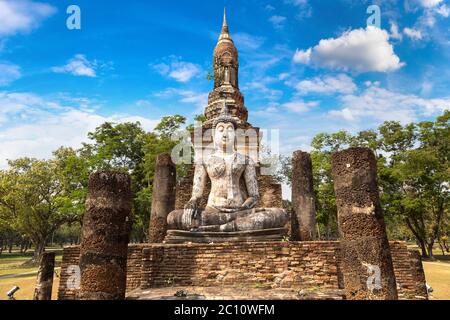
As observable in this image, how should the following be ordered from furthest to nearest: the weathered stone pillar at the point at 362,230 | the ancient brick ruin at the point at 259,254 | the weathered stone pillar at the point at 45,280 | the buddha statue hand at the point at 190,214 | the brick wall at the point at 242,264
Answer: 1. the buddha statue hand at the point at 190,214
2. the weathered stone pillar at the point at 45,280
3. the brick wall at the point at 242,264
4. the ancient brick ruin at the point at 259,254
5. the weathered stone pillar at the point at 362,230

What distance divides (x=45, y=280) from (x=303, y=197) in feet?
26.9

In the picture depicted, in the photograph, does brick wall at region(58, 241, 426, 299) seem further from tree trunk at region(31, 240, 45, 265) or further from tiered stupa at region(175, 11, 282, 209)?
tree trunk at region(31, 240, 45, 265)

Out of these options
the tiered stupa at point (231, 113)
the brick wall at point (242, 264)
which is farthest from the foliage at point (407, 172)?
the brick wall at point (242, 264)

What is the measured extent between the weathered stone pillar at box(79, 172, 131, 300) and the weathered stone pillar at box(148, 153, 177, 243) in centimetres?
587

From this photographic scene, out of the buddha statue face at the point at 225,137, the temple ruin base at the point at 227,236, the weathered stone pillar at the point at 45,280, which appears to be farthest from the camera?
the buddha statue face at the point at 225,137

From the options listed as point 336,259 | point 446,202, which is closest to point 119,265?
point 336,259

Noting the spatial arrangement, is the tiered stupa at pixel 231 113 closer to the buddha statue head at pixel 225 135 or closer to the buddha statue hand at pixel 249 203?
the buddha statue head at pixel 225 135

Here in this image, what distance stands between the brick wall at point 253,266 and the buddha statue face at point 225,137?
4292mm

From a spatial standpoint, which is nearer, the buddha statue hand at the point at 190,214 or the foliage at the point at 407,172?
the buddha statue hand at the point at 190,214

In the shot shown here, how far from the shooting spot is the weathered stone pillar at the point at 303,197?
36.1ft

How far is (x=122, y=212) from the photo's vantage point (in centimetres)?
577

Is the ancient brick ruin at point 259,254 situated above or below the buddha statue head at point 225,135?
below
